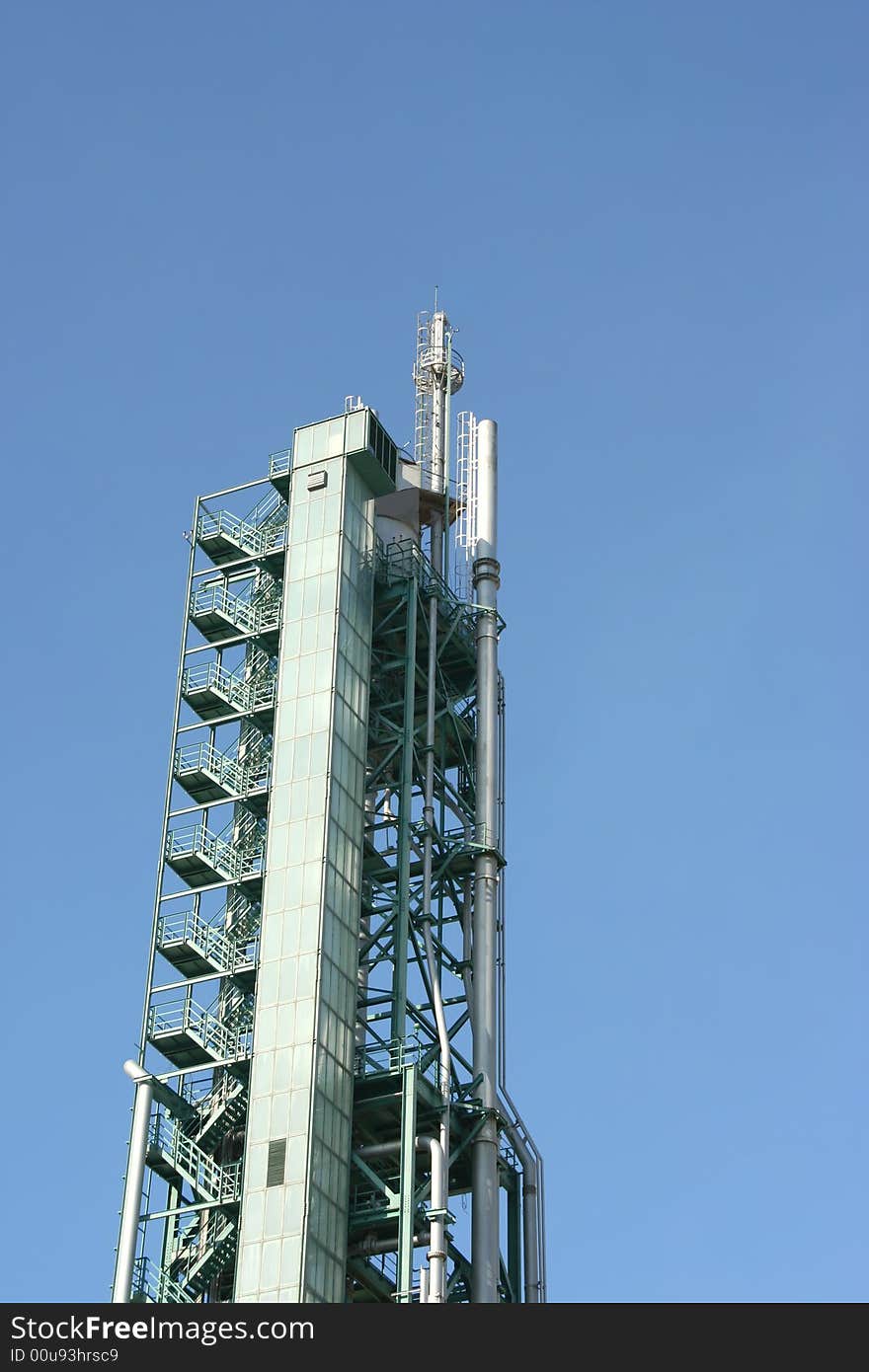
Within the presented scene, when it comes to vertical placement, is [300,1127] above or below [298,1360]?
above

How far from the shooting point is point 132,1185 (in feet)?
223

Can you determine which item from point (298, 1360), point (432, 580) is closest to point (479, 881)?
point (432, 580)

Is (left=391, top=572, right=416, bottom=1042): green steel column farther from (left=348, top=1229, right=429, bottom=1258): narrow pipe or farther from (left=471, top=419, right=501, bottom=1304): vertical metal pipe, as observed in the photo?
(left=348, top=1229, right=429, bottom=1258): narrow pipe

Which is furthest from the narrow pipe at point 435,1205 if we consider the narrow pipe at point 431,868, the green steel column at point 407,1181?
the green steel column at point 407,1181

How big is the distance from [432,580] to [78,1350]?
46366mm

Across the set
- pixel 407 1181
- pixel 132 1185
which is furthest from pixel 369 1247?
pixel 132 1185

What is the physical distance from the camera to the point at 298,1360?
1511 inches

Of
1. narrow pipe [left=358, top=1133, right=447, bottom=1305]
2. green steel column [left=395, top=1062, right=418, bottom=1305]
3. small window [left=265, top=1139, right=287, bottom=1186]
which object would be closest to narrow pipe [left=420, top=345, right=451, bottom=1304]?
narrow pipe [left=358, top=1133, right=447, bottom=1305]

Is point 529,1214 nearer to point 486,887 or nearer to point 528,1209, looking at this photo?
point 528,1209

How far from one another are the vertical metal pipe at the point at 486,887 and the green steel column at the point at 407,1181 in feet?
10.8

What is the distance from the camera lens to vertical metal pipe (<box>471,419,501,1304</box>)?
232ft

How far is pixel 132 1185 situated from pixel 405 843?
1421 cm

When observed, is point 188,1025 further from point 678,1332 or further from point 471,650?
point 678,1332

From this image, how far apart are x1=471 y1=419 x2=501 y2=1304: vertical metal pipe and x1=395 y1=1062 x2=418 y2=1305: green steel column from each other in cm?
330
